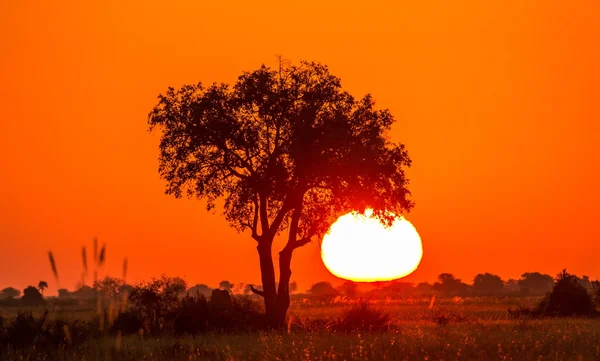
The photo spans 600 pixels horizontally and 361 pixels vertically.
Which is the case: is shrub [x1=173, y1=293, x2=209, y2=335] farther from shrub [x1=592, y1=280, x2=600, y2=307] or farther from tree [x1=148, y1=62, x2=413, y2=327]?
shrub [x1=592, y1=280, x2=600, y2=307]

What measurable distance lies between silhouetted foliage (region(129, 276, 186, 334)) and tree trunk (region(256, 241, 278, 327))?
4454 mm

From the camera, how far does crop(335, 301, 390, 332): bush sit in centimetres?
3509

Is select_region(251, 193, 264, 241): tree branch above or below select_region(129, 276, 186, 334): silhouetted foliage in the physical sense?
above

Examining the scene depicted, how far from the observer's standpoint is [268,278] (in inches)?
1558

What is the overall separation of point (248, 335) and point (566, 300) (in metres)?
27.7

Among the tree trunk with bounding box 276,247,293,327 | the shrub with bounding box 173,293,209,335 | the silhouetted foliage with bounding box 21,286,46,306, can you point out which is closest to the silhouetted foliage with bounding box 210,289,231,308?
the shrub with bounding box 173,293,209,335

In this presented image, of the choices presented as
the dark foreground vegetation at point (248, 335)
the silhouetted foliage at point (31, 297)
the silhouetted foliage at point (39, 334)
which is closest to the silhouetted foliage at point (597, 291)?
the dark foreground vegetation at point (248, 335)

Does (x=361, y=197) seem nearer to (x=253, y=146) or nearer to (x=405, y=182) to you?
(x=405, y=182)

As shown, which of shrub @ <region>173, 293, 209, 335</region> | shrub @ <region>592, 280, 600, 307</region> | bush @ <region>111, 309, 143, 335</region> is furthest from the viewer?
shrub @ <region>592, 280, 600, 307</region>

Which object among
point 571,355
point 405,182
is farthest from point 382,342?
point 405,182

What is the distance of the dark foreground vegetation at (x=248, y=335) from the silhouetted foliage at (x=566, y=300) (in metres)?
0.06

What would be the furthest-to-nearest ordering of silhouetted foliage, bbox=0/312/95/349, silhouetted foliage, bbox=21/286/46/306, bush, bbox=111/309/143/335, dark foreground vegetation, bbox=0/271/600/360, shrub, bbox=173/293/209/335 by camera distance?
silhouetted foliage, bbox=21/286/46/306
bush, bbox=111/309/143/335
shrub, bbox=173/293/209/335
silhouetted foliage, bbox=0/312/95/349
dark foreground vegetation, bbox=0/271/600/360

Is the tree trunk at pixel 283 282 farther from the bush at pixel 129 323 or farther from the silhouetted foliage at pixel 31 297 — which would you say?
the silhouetted foliage at pixel 31 297

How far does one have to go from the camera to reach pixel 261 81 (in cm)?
3894
